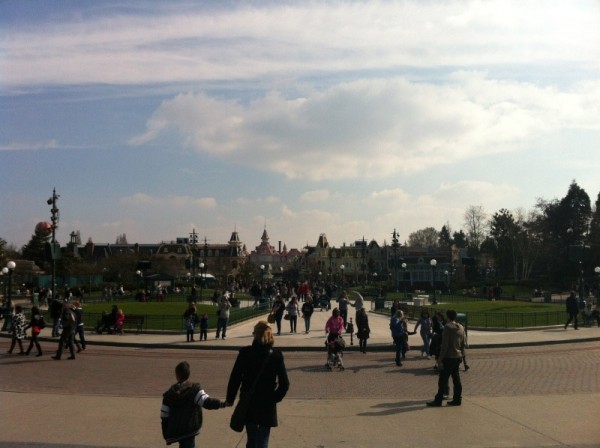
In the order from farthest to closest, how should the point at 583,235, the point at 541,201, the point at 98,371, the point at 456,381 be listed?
1. the point at 541,201
2. the point at 583,235
3. the point at 98,371
4. the point at 456,381

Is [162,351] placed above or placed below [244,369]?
below

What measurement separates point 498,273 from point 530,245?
1393 cm

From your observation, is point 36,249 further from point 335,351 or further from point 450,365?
point 450,365

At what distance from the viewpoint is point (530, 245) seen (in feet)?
327

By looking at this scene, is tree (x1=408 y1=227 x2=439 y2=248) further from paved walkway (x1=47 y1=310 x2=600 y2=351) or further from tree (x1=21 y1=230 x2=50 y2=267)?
paved walkway (x1=47 y1=310 x2=600 y2=351)

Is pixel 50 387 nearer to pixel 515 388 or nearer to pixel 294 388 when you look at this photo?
pixel 294 388

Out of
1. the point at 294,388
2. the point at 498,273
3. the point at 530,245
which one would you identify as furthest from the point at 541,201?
the point at 294,388

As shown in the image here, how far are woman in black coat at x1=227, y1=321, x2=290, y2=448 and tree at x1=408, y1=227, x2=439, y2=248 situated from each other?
166 meters

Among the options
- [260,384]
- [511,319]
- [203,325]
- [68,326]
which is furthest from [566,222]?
[260,384]

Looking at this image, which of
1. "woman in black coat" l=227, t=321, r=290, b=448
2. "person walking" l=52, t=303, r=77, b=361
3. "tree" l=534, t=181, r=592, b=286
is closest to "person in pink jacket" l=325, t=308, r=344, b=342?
"person walking" l=52, t=303, r=77, b=361

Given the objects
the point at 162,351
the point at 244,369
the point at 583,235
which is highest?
the point at 583,235

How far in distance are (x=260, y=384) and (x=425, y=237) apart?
171061mm

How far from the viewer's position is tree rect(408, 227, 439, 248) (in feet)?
566

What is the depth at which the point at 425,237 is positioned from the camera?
174 meters
